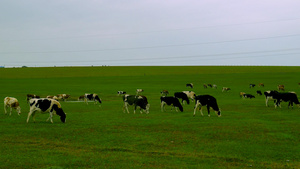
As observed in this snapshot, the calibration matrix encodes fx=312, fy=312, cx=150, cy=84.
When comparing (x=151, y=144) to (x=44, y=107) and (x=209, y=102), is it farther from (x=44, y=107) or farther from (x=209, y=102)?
(x=209, y=102)

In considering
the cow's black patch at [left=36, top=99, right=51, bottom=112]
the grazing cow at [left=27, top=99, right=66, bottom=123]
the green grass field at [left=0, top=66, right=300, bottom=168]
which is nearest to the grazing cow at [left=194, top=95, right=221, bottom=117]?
the green grass field at [left=0, top=66, right=300, bottom=168]

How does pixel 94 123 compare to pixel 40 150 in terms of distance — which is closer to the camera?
pixel 40 150

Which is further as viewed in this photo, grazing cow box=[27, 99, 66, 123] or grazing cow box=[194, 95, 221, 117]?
grazing cow box=[194, 95, 221, 117]

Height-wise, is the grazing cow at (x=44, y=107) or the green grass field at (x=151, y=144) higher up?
the grazing cow at (x=44, y=107)

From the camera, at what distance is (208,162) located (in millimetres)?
12016

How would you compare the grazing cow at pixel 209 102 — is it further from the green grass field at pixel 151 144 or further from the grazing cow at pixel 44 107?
the grazing cow at pixel 44 107

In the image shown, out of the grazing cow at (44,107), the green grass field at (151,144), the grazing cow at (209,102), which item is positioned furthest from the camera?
the grazing cow at (209,102)

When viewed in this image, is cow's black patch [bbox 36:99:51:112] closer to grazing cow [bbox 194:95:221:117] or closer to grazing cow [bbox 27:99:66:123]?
grazing cow [bbox 27:99:66:123]

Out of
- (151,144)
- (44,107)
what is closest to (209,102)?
(151,144)

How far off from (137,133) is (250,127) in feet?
23.0

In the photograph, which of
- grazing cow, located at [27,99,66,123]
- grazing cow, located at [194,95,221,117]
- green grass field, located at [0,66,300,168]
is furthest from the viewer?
grazing cow, located at [194,95,221,117]

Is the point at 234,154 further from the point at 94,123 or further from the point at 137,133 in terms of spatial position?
the point at 94,123

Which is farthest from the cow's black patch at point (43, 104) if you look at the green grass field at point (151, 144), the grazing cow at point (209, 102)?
the grazing cow at point (209, 102)

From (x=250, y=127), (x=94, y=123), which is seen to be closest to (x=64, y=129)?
(x=94, y=123)
